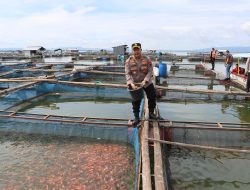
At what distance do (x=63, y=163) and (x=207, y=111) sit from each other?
6606mm

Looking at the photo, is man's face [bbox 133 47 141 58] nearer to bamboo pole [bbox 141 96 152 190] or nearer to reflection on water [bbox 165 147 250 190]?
bamboo pole [bbox 141 96 152 190]

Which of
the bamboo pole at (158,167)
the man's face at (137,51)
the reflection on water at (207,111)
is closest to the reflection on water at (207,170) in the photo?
the bamboo pole at (158,167)

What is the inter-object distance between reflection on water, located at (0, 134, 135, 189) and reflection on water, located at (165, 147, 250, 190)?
952 mm

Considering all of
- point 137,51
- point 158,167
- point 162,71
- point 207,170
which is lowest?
point 207,170

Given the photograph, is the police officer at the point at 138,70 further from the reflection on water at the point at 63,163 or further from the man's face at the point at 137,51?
the reflection on water at the point at 63,163

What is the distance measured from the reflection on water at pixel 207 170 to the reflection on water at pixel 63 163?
952 mm

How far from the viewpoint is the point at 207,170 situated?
591 centimetres

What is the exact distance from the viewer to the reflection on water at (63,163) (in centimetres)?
536

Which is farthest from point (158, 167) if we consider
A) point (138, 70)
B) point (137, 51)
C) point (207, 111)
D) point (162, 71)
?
point (162, 71)

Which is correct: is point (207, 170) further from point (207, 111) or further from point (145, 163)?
point (207, 111)

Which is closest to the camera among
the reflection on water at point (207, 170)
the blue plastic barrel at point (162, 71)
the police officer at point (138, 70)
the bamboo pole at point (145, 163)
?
the bamboo pole at point (145, 163)

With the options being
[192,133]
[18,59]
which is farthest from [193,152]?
[18,59]

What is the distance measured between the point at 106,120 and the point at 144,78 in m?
1.93

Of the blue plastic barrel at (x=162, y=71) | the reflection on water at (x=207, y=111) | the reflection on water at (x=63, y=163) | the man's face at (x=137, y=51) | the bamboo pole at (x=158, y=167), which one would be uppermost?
the man's face at (x=137, y=51)
